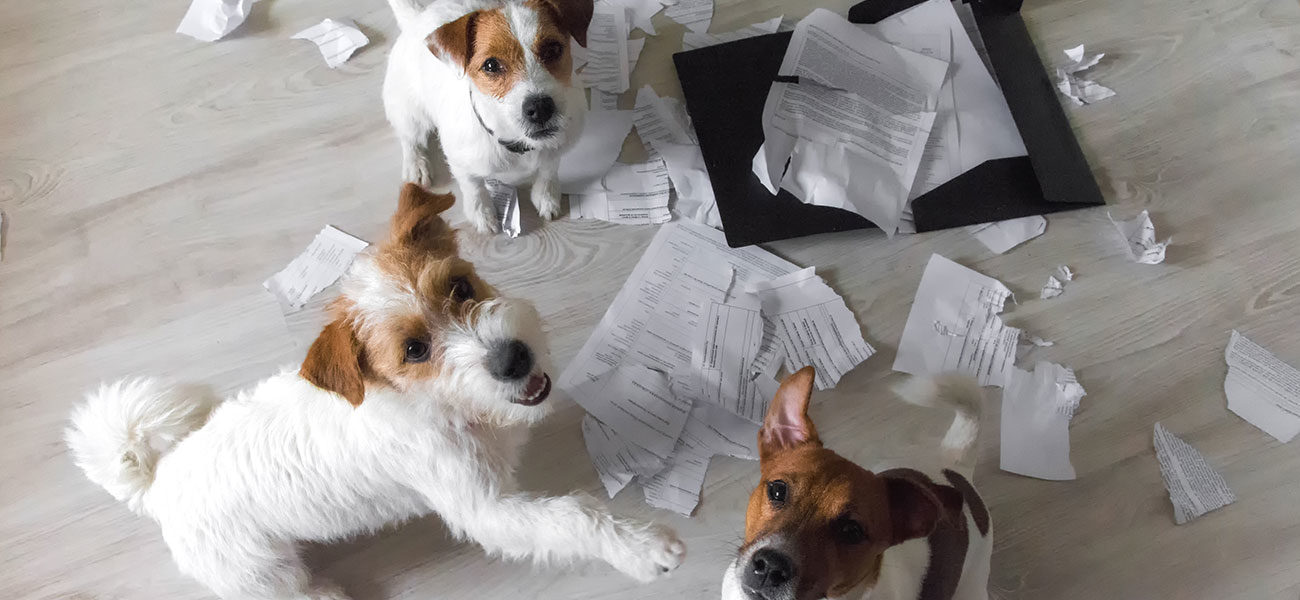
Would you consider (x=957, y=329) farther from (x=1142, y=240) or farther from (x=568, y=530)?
(x=568, y=530)

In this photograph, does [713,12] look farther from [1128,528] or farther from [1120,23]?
[1128,528]

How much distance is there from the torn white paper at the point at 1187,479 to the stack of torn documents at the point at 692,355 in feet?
2.14

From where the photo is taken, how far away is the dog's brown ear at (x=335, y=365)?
1084 mm

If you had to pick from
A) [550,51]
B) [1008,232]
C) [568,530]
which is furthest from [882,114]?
[568,530]

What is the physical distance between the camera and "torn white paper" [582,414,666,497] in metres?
1.65

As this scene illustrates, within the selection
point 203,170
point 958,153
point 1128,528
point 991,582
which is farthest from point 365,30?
point 1128,528

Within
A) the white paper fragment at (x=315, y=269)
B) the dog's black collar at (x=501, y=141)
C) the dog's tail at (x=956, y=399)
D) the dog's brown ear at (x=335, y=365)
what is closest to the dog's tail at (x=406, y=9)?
the dog's black collar at (x=501, y=141)

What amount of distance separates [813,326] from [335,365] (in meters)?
1.09

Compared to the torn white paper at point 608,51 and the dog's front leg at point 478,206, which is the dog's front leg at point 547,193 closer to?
the dog's front leg at point 478,206

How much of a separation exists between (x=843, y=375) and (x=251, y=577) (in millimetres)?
1262

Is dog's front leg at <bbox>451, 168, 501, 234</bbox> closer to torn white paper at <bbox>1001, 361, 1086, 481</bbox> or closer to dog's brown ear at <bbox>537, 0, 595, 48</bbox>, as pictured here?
dog's brown ear at <bbox>537, 0, 595, 48</bbox>

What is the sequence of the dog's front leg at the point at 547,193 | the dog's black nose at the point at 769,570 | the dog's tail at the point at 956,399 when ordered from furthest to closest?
the dog's front leg at the point at 547,193
the dog's tail at the point at 956,399
the dog's black nose at the point at 769,570

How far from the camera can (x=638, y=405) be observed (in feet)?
5.61

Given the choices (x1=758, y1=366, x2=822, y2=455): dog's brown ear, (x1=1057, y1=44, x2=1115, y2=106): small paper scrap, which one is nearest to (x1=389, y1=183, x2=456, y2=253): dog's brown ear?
(x1=758, y1=366, x2=822, y2=455): dog's brown ear
